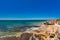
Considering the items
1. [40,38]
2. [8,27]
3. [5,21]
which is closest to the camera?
[40,38]

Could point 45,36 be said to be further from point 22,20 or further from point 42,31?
point 22,20

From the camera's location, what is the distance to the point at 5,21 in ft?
16.7

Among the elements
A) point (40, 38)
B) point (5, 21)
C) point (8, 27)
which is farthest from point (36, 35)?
point (5, 21)

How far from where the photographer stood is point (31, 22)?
17.6 ft

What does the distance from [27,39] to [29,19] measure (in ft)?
10.5

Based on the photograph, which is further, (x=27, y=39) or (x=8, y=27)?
(x=8, y=27)

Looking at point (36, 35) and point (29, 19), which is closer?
point (36, 35)

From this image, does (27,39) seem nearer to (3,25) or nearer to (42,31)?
(42,31)

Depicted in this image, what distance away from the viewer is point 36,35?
6.95ft

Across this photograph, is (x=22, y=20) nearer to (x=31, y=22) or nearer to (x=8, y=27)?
(x=31, y=22)

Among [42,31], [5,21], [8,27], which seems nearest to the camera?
[42,31]

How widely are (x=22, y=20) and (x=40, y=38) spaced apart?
127 inches

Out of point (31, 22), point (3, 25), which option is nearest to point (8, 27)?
point (3, 25)

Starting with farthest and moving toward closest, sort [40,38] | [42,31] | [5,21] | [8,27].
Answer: [5,21] → [8,27] → [42,31] → [40,38]
